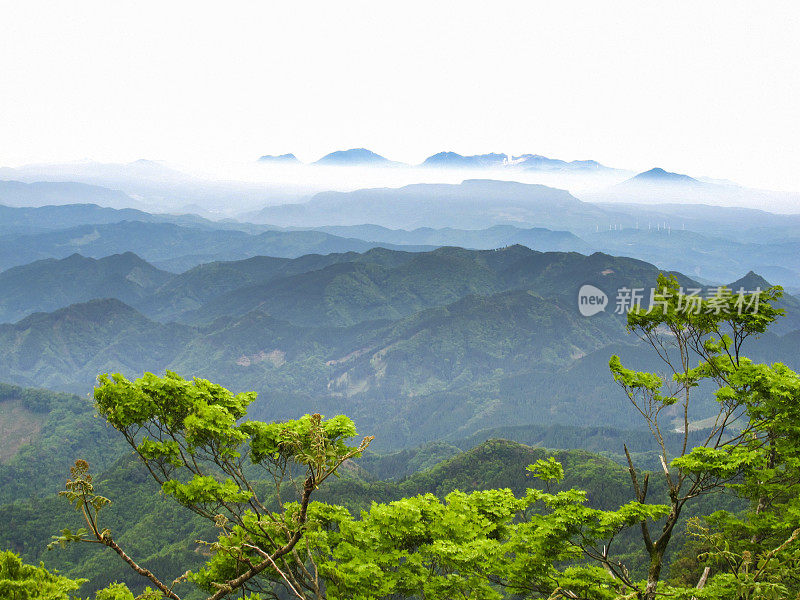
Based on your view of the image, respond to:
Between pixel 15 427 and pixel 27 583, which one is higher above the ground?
pixel 27 583

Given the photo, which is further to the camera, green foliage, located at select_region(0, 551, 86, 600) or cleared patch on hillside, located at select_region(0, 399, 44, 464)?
cleared patch on hillside, located at select_region(0, 399, 44, 464)

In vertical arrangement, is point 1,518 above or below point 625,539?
below

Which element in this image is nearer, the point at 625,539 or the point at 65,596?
the point at 65,596

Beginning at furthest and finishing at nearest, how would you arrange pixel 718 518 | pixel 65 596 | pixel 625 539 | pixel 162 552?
pixel 162 552 < pixel 625 539 < pixel 718 518 < pixel 65 596

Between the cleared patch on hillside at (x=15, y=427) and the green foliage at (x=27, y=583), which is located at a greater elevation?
the green foliage at (x=27, y=583)

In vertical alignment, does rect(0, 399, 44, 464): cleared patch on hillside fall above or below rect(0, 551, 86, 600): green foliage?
below

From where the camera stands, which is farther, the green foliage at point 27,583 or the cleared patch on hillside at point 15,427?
the cleared patch on hillside at point 15,427

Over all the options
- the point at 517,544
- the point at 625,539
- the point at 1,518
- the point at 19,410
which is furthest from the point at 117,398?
the point at 19,410

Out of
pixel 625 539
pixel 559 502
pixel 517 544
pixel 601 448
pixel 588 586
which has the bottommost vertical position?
pixel 601 448

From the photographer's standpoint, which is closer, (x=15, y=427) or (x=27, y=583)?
(x=27, y=583)

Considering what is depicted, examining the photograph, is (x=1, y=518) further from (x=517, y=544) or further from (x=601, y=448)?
(x=601, y=448)

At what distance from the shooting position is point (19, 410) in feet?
611

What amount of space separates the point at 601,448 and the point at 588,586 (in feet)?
598

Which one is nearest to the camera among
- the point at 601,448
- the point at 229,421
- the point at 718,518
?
the point at 229,421
